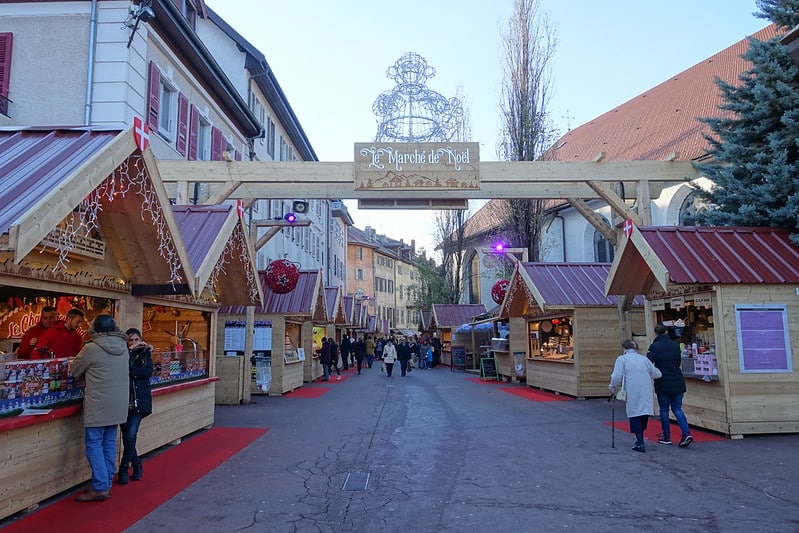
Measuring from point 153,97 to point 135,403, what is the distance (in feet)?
31.2

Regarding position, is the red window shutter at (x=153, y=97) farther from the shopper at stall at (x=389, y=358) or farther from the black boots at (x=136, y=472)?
the shopper at stall at (x=389, y=358)

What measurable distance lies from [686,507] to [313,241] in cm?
3475

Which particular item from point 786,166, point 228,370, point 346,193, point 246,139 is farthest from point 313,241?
point 786,166

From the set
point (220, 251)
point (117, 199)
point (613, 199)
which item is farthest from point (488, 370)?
point (117, 199)

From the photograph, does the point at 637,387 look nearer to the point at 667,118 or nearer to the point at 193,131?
the point at 193,131

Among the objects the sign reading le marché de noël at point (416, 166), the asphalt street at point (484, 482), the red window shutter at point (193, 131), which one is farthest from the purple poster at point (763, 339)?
the red window shutter at point (193, 131)

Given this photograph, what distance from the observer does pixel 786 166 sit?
11328 mm

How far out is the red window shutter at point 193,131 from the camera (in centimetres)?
1695

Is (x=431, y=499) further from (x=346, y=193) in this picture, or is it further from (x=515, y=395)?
(x=515, y=395)

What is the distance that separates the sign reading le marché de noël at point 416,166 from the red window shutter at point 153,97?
5095mm

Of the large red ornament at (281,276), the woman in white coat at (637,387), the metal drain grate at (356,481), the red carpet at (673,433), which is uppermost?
the large red ornament at (281,276)

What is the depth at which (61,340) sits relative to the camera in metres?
7.38

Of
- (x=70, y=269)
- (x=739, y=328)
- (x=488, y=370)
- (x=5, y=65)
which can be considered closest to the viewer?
(x=70, y=269)

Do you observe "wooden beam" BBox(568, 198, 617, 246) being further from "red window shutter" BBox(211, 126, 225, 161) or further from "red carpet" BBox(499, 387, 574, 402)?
"red window shutter" BBox(211, 126, 225, 161)
